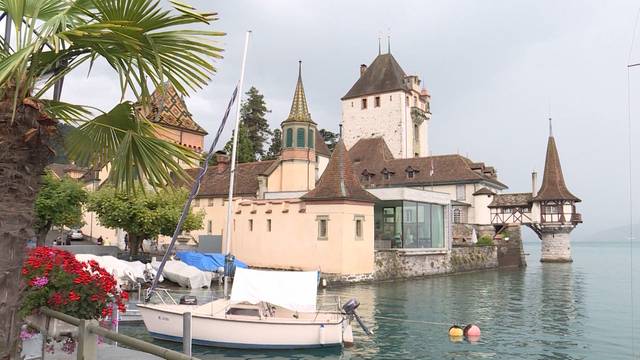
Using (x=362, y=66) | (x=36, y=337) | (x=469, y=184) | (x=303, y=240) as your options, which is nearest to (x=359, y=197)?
(x=303, y=240)

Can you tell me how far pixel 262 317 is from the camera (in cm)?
1683

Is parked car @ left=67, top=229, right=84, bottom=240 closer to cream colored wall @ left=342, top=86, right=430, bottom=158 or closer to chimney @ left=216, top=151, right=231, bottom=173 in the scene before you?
chimney @ left=216, top=151, right=231, bottom=173

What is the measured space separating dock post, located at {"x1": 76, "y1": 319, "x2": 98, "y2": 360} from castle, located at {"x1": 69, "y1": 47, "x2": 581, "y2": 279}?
9.27 feet

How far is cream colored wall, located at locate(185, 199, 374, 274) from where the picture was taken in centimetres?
3484

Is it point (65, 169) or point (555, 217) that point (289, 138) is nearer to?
point (65, 169)

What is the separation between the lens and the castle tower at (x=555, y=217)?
65.2 meters

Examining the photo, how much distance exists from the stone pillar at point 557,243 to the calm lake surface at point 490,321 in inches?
1026

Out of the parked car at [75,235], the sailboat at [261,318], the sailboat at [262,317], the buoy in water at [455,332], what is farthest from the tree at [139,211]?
the parked car at [75,235]

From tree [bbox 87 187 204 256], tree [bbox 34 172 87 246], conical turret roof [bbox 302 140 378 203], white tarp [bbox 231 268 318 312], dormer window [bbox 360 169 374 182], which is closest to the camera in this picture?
white tarp [bbox 231 268 318 312]

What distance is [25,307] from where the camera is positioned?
21.6 feet

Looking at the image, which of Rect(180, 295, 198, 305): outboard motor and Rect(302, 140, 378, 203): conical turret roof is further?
Rect(302, 140, 378, 203): conical turret roof

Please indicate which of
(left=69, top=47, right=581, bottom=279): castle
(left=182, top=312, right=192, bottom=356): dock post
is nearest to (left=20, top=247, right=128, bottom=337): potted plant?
(left=182, top=312, right=192, bottom=356): dock post

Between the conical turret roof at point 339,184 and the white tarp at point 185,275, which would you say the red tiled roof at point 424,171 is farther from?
the white tarp at point 185,275

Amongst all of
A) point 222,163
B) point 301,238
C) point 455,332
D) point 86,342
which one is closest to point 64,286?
point 86,342
